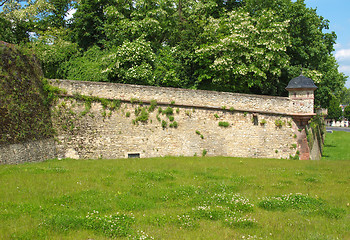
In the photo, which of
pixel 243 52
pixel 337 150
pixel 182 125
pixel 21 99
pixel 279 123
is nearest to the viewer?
pixel 21 99

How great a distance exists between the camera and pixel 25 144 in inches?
A: 544

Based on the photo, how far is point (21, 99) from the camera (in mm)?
14195

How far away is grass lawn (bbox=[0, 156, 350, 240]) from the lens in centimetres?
615

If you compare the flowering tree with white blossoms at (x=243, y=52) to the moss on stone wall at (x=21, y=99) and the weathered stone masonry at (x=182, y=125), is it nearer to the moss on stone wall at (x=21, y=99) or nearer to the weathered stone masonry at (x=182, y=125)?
the weathered stone masonry at (x=182, y=125)

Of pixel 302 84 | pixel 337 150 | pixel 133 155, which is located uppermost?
pixel 302 84

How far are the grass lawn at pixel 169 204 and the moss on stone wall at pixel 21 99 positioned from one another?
2770 mm

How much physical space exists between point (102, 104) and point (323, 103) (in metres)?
19.4

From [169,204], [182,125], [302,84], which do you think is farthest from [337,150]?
[169,204]

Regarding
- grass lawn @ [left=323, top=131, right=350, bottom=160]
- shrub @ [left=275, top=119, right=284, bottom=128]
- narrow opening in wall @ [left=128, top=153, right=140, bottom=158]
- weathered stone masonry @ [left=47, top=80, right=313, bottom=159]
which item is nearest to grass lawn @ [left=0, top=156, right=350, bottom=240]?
weathered stone masonry @ [left=47, top=80, right=313, bottom=159]

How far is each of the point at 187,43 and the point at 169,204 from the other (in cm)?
1738

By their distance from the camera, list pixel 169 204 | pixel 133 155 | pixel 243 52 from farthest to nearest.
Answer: pixel 243 52, pixel 133 155, pixel 169 204

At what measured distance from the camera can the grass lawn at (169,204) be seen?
6.15 metres

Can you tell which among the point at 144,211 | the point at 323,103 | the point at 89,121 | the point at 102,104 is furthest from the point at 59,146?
the point at 323,103

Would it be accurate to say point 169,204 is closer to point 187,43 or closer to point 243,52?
point 243,52
